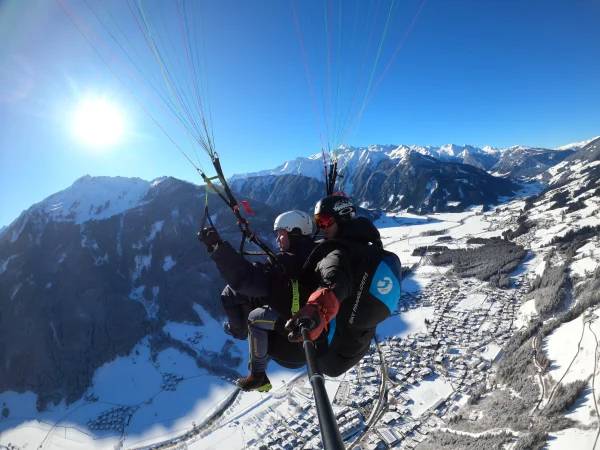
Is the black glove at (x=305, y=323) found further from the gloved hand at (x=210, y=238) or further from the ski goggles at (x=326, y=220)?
the gloved hand at (x=210, y=238)

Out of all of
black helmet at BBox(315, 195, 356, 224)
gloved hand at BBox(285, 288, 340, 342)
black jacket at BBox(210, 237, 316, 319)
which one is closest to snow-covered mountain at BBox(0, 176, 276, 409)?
black jacket at BBox(210, 237, 316, 319)

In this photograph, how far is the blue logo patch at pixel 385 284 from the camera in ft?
12.0

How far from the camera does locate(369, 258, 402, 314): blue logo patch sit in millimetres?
3645

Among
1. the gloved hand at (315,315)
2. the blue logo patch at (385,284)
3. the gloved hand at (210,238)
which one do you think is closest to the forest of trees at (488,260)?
the blue logo patch at (385,284)

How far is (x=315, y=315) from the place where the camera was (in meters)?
2.51

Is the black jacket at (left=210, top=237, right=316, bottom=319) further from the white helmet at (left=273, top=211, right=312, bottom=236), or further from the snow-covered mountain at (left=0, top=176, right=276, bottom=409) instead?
the snow-covered mountain at (left=0, top=176, right=276, bottom=409)

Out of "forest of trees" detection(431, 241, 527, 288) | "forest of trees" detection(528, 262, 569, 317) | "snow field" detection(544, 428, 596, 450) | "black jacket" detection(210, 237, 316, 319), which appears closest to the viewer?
"black jacket" detection(210, 237, 316, 319)

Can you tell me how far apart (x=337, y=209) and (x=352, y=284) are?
3.70ft

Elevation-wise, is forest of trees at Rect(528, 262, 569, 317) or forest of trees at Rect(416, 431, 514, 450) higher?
forest of trees at Rect(528, 262, 569, 317)

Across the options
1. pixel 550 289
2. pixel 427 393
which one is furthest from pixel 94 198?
pixel 550 289

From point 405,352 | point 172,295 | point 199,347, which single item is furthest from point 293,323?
point 172,295

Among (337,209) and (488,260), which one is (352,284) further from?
(488,260)

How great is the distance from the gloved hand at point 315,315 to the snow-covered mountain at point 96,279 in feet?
165

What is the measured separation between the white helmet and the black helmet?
968mm
